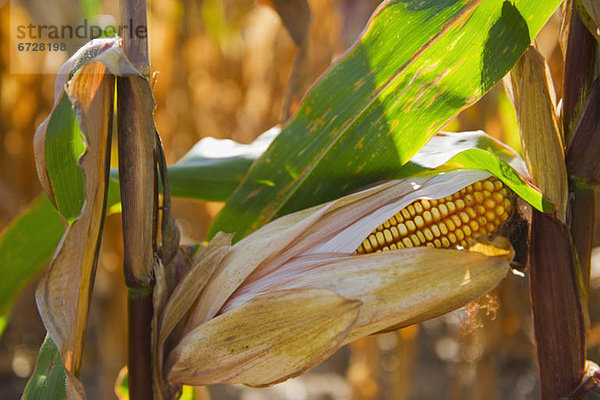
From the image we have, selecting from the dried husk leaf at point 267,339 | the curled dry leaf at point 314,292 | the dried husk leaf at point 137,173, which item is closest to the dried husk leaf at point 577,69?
the curled dry leaf at point 314,292

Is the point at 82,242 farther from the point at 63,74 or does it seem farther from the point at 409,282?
the point at 409,282

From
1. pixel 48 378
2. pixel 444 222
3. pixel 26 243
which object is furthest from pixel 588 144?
pixel 26 243

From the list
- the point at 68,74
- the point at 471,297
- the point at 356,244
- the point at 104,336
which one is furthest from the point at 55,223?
the point at 104,336

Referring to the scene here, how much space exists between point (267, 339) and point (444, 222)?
0.20 m

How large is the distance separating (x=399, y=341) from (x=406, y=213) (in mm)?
1322

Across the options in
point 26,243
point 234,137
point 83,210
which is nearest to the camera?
point 83,210

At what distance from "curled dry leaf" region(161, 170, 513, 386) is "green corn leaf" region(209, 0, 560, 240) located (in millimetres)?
64

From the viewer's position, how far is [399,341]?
180 cm

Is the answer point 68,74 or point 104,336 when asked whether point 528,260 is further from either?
point 104,336

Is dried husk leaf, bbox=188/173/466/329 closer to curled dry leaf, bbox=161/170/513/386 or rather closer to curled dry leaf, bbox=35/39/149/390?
curled dry leaf, bbox=161/170/513/386

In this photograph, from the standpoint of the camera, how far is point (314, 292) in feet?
1.59

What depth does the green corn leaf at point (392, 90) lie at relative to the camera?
0.56 metres

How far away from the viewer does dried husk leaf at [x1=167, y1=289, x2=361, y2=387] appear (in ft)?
1.56

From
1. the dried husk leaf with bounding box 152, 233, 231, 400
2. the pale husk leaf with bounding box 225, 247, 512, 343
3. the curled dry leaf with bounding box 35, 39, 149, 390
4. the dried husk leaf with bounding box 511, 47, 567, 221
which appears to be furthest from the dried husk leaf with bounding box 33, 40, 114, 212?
the dried husk leaf with bounding box 511, 47, 567, 221
